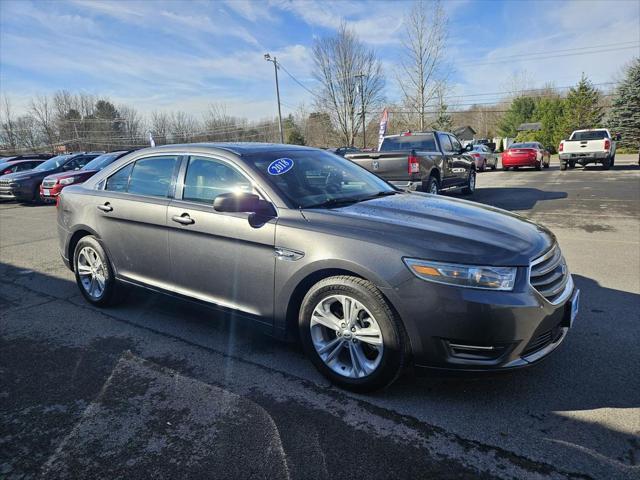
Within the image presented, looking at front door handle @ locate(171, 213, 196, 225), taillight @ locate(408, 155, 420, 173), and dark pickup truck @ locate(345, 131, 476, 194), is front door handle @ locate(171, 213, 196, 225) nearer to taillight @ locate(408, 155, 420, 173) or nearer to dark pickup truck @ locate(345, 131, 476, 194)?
dark pickup truck @ locate(345, 131, 476, 194)

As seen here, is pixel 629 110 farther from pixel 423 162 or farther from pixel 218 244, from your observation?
pixel 218 244

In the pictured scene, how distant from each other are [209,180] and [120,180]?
1305 mm

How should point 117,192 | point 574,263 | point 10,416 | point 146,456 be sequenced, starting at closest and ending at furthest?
point 146,456
point 10,416
point 117,192
point 574,263

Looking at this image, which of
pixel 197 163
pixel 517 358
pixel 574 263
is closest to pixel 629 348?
pixel 517 358

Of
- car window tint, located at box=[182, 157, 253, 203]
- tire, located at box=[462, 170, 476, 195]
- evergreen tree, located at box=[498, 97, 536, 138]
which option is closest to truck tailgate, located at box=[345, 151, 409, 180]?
tire, located at box=[462, 170, 476, 195]

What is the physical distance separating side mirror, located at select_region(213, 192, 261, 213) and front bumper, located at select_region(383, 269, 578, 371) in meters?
1.14

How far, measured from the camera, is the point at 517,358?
2449 mm

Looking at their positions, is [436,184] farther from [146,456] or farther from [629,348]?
[146,456]

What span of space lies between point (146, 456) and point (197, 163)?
222cm

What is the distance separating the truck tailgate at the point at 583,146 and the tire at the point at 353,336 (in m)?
21.2

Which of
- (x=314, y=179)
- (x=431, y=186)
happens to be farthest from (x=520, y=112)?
(x=314, y=179)

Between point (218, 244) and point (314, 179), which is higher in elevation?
point (314, 179)

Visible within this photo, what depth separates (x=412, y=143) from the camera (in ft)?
35.2

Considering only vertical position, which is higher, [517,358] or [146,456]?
[517,358]
